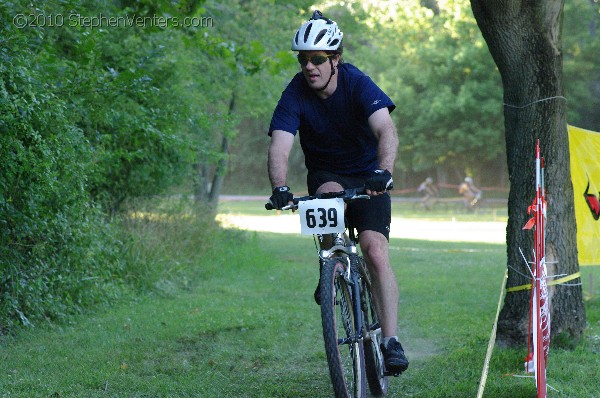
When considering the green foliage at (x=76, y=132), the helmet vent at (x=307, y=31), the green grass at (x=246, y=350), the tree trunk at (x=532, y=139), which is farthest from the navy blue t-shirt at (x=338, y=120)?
the tree trunk at (x=532, y=139)

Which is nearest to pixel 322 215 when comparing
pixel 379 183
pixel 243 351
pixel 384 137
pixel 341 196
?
pixel 341 196

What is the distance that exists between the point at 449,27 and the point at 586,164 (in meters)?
47.7

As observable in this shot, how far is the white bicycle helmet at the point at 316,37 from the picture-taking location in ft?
19.2

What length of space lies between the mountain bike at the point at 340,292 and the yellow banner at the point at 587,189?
434cm

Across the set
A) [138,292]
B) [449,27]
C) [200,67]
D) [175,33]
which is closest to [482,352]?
[138,292]

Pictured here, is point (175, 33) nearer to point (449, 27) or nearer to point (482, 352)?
point (482, 352)

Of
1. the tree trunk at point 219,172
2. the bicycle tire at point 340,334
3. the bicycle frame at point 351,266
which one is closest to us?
the bicycle tire at point 340,334

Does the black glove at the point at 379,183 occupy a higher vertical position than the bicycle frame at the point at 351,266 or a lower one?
higher

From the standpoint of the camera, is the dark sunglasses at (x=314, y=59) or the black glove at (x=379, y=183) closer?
the black glove at (x=379, y=183)

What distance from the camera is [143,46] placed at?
43.8 ft

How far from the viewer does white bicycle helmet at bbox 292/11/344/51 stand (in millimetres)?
5855

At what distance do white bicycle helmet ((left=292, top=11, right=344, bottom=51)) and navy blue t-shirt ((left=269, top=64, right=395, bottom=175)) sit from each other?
265mm

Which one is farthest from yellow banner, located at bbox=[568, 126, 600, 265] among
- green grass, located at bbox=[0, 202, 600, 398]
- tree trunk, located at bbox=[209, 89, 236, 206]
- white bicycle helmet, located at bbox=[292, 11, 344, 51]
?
tree trunk, located at bbox=[209, 89, 236, 206]

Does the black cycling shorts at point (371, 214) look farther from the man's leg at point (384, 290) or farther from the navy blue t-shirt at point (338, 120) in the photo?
the navy blue t-shirt at point (338, 120)
